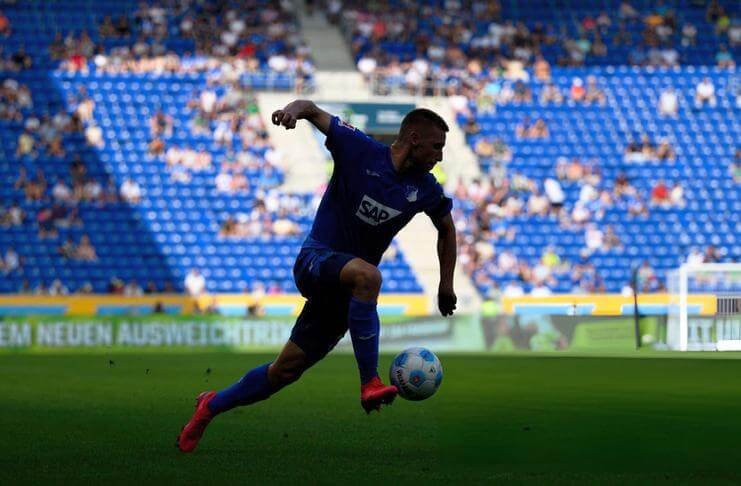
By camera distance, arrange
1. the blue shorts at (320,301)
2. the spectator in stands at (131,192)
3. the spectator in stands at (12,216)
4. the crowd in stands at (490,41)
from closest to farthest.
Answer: the blue shorts at (320,301) < the spectator in stands at (12,216) < the spectator in stands at (131,192) < the crowd in stands at (490,41)

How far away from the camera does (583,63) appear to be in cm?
4344

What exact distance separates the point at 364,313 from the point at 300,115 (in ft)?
4.05

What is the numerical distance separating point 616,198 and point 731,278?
9.88m

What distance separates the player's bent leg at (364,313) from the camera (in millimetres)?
8281

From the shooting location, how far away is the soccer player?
8523 millimetres

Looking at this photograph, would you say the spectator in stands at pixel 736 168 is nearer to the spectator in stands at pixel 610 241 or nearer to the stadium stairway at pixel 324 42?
the spectator in stands at pixel 610 241

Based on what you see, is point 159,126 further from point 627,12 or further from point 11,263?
point 627,12

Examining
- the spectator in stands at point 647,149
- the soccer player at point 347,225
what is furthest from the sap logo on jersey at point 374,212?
the spectator in stands at point 647,149

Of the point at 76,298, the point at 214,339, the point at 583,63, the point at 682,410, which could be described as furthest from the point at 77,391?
the point at 583,63

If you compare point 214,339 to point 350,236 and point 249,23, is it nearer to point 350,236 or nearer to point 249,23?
point 249,23

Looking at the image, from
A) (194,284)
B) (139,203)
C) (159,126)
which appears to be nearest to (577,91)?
(159,126)

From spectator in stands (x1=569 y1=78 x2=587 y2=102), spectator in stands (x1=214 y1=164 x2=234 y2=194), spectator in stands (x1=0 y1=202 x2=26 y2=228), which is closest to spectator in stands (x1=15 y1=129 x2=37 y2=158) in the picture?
spectator in stands (x1=0 y1=202 x2=26 y2=228)

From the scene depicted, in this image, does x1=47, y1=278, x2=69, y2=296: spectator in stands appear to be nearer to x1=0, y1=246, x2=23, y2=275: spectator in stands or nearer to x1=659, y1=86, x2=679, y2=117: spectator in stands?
x1=0, y1=246, x2=23, y2=275: spectator in stands

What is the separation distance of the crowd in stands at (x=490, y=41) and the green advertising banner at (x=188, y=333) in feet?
39.4
